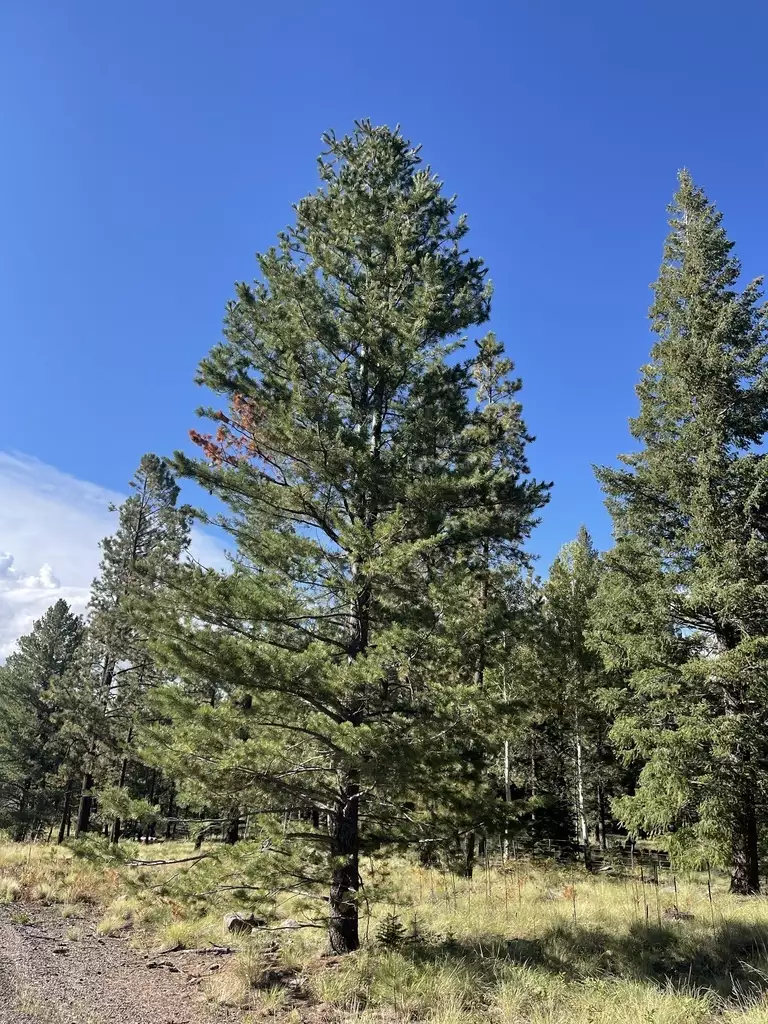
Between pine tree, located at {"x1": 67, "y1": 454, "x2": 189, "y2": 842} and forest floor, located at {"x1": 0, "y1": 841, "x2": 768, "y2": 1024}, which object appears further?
pine tree, located at {"x1": 67, "y1": 454, "x2": 189, "y2": 842}

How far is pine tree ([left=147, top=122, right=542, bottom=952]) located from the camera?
6664mm

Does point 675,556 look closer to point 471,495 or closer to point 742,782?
point 742,782

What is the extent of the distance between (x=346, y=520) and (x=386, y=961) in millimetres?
5524

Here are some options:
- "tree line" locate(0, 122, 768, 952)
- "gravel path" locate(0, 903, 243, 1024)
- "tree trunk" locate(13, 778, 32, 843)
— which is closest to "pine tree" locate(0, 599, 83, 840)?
"tree trunk" locate(13, 778, 32, 843)

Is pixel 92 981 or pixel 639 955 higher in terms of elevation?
pixel 639 955

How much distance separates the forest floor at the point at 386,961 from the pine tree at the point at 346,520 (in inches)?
35.5

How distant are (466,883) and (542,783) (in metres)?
17.1

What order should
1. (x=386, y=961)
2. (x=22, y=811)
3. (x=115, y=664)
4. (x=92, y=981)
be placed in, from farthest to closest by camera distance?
(x=22, y=811), (x=115, y=664), (x=92, y=981), (x=386, y=961)

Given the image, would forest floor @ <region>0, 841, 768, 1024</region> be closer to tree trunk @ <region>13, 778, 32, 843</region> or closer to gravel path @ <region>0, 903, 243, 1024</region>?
gravel path @ <region>0, 903, 243, 1024</region>

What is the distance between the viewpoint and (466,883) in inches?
480

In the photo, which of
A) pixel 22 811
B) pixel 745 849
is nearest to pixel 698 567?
pixel 745 849

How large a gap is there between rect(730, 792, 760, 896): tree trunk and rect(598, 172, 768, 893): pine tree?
3 cm

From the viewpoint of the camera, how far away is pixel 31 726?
3177cm

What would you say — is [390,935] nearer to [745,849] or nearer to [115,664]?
[745,849]
